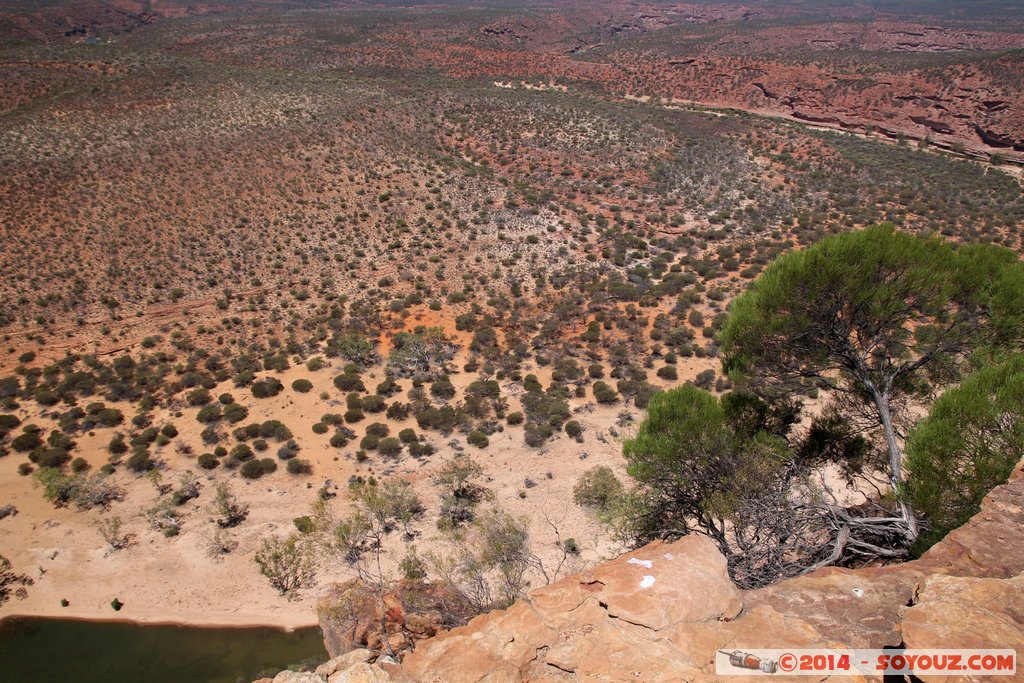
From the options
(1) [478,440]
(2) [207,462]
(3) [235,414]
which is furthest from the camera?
(3) [235,414]

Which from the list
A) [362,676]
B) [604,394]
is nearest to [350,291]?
[604,394]

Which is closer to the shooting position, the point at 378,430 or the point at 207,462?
the point at 207,462

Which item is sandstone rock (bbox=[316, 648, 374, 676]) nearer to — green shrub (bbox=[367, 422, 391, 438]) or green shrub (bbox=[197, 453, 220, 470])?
green shrub (bbox=[367, 422, 391, 438])

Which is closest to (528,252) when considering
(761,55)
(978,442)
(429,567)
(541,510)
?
(541,510)

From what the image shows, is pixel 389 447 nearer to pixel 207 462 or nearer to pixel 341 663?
pixel 207 462

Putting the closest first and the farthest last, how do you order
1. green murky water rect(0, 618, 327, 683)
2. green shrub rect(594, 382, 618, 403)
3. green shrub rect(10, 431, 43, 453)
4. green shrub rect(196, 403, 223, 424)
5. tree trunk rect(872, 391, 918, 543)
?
tree trunk rect(872, 391, 918, 543) < green murky water rect(0, 618, 327, 683) < green shrub rect(10, 431, 43, 453) < green shrub rect(196, 403, 223, 424) < green shrub rect(594, 382, 618, 403)

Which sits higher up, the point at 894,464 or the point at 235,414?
the point at 894,464

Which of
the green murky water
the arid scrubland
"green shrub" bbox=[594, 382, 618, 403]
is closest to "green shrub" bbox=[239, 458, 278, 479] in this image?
the arid scrubland
